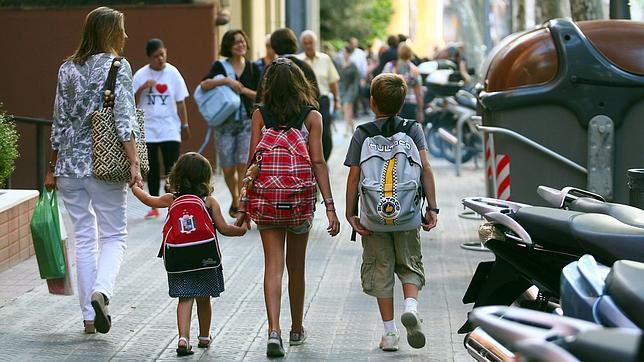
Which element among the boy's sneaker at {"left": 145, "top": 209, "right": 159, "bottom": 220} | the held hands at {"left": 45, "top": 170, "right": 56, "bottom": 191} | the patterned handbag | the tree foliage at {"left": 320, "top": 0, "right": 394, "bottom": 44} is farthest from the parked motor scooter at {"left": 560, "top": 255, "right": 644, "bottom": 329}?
the tree foliage at {"left": 320, "top": 0, "right": 394, "bottom": 44}

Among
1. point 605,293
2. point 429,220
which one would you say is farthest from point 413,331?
point 605,293

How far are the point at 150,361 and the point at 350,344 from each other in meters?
1.14

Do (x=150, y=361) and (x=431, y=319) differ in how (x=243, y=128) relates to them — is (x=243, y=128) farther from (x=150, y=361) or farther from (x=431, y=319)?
(x=150, y=361)

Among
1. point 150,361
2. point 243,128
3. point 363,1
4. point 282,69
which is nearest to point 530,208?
point 282,69

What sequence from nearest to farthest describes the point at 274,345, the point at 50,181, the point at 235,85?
the point at 274,345 → the point at 50,181 → the point at 235,85

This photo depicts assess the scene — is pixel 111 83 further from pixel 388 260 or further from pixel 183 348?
pixel 388 260

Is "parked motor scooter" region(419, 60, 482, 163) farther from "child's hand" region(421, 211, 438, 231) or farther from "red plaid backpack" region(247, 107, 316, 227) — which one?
"red plaid backpack" region(247, 107, 316, 227)

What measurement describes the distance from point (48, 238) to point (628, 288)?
4370mm

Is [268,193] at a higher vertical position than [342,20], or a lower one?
lower

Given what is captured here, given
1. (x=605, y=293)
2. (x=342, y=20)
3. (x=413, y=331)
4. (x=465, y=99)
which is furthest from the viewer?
(x=342, y=20)

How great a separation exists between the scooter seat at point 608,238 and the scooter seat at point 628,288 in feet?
1.90

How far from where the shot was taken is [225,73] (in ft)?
41.4

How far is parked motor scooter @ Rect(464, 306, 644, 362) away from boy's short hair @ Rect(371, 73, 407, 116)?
9.94ft

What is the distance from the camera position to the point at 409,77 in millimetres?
20359
